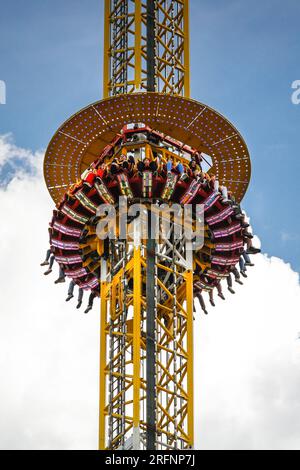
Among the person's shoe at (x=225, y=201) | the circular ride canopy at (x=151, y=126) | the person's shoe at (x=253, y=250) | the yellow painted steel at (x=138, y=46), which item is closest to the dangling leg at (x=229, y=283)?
the person's shoe at (x=253, y=250)

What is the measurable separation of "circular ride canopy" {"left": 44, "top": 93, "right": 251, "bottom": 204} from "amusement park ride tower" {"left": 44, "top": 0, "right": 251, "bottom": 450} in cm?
4

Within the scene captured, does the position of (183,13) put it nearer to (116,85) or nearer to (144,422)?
(116,85)

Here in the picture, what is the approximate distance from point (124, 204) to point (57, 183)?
18.3 feet

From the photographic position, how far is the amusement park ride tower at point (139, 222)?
62188 mm

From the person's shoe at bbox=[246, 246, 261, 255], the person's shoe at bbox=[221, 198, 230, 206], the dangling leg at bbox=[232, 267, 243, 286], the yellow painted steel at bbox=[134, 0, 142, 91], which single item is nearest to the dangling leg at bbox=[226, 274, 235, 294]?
the dangling leg at bbox=[232, 267, 243, 286]

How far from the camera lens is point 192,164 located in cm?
6481

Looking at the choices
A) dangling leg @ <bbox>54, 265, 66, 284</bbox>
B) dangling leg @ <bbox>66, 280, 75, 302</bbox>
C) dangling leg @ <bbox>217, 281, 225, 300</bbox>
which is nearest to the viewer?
dangling leg @ <bbox>54, 265, 66, 284</bbox>

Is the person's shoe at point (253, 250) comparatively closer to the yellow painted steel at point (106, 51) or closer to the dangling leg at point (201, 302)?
the dangling leg at point (201, 302)

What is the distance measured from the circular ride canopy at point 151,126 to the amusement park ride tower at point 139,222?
4cm

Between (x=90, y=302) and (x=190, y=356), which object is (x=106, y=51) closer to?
(x=90, y=302)

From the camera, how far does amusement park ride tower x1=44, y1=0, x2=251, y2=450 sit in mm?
62188

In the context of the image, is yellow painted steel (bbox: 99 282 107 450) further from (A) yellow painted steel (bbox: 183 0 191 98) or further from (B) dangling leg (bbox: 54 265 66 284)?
(A) yellow painted steel (bbox: 183 0 191 98)

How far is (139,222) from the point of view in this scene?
209 ft
